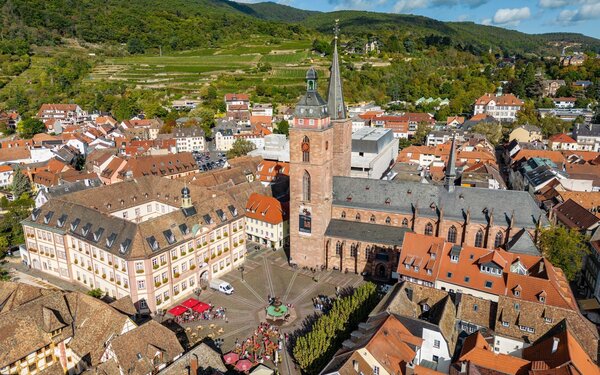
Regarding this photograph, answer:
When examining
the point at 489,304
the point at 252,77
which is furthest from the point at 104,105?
the point at 489,304

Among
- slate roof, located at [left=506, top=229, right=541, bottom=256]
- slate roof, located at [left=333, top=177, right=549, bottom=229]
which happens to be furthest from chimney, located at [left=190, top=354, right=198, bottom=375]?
slate roof, located at [left=506, top=229, right=541, bottom=256]

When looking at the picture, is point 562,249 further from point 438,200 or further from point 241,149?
point 241,149

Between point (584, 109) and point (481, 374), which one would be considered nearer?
point (481, 374)

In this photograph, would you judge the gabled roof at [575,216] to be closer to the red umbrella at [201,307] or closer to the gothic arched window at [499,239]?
the gothic arched window at [499,239]

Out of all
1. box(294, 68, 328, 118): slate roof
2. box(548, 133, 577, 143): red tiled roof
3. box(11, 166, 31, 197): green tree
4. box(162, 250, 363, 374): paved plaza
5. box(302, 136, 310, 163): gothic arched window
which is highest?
box(294, 68, 328, 118): slate roof

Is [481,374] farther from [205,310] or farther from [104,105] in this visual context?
[104,105]

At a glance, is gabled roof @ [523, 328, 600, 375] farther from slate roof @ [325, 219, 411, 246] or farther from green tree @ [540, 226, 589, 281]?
slate roof @ [325, 219, 411, 246]

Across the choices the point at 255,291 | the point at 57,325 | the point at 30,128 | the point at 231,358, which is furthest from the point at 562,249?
the point at 30,128
